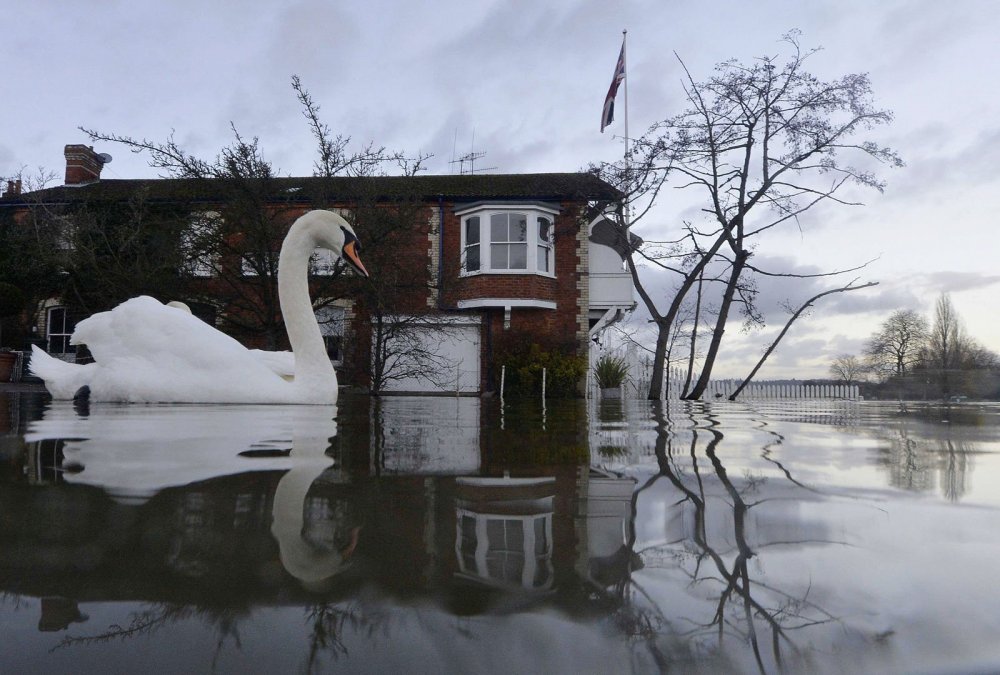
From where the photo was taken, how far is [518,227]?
2170 cm

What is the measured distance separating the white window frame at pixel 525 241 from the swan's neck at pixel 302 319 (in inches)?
557

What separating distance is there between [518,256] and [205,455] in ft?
64.4

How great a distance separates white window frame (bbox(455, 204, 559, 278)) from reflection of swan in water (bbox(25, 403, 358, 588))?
17329 millimetres

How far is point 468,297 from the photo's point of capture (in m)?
21.4

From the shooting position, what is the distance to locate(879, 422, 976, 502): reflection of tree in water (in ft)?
7.26

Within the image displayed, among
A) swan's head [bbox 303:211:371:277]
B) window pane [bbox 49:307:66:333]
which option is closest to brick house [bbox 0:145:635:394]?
window pane [bbox 49:307:66:333]

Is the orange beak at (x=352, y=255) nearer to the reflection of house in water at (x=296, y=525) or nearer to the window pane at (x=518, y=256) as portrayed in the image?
the reflection of house in water at (x=296, y=525)

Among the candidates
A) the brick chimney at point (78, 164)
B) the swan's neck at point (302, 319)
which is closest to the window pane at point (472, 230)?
the brick chimney at point (78, 164)

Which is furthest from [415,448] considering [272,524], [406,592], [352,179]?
[352,179]

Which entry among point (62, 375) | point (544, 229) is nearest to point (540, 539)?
point (62, 375)

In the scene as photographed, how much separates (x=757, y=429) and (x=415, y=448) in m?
2.65

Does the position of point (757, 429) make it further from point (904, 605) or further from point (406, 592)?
point (406, 592)

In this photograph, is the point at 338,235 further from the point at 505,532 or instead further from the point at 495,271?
the point at 495,271

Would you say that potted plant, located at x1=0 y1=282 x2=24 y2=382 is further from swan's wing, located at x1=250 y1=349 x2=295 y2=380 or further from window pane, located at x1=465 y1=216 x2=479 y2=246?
swan's wing, located at x1=250 y1=349 x2=295 y2=380
